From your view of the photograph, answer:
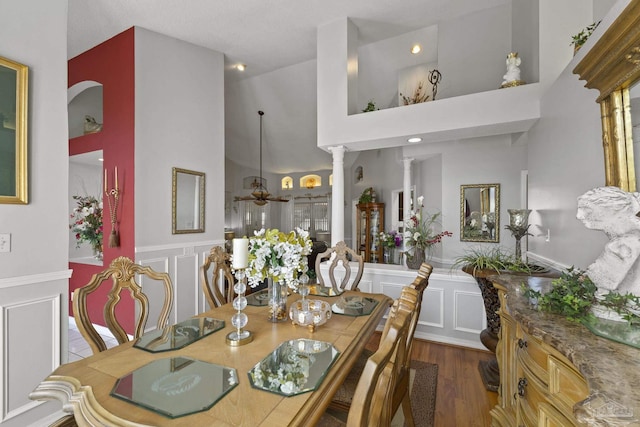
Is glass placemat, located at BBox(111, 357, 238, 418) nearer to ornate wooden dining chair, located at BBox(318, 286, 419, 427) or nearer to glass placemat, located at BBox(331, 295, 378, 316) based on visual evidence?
ornate wooden dining chair, located at BBox(318, 286, 419, 427)

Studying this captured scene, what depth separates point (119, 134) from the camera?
125 inches

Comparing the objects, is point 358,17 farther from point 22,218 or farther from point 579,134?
point 22,218

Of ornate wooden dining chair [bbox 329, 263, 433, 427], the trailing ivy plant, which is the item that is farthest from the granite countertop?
ornate wooden dining chair [bbox 329, 263, 433, 427]

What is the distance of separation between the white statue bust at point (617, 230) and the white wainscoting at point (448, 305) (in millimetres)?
2039

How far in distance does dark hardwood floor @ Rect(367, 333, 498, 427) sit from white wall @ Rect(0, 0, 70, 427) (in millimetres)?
2773

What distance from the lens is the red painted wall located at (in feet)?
10.2

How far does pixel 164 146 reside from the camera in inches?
132

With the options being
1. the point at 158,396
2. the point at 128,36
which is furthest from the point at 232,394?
the point at 128,36

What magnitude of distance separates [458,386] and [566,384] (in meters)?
1.68

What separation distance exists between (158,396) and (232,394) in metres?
0.25

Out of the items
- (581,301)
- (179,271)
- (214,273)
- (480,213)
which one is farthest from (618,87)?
(179,271)

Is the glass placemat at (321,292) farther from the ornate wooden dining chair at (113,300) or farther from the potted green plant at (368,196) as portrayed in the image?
the potted green plant at (368,196)

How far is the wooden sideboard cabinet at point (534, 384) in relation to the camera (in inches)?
37.4

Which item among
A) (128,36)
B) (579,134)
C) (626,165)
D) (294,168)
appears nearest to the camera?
(626,165)
